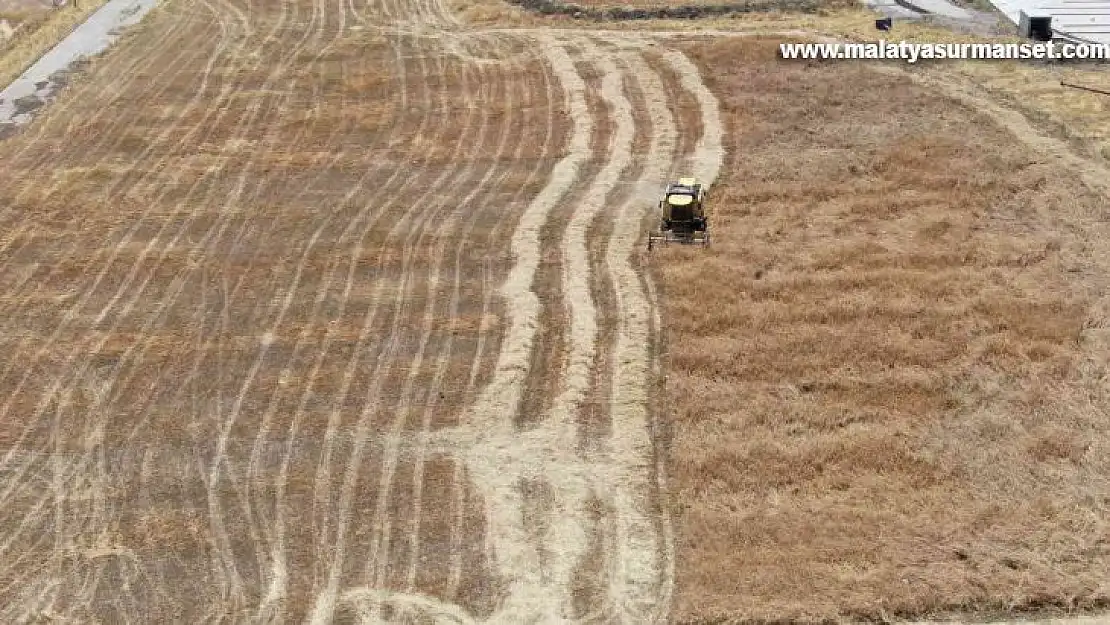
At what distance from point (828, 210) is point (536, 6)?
59.5 ft

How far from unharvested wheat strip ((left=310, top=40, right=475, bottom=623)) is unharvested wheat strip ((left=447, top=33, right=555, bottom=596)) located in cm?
115

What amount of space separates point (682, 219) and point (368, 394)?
768 cm

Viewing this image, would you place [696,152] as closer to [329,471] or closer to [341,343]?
[341,343]

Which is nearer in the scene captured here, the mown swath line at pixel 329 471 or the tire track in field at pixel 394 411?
the mown swath line at pixel 329 471

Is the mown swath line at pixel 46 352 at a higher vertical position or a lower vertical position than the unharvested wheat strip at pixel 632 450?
higher

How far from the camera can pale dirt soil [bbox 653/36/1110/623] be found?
1313 cm

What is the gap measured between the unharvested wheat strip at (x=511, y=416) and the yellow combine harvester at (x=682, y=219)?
8.57ft

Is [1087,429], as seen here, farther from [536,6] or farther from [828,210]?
[536,6]

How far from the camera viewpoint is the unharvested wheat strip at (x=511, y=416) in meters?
13.2

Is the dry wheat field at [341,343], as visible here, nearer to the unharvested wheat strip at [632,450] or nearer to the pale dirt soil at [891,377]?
the unharvested wheat strip at [632,450]

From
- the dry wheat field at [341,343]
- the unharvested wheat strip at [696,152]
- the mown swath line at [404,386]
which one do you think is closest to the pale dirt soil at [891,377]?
the unharvested wheat strip at [696,152]

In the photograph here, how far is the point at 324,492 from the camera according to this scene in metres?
14.8

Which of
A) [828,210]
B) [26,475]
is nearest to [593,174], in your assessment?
[828,210]

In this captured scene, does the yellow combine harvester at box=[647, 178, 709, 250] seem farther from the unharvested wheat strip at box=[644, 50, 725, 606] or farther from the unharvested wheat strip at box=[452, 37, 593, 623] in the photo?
the unharvested wheat strip at box=[452, 37, 593, 623]
